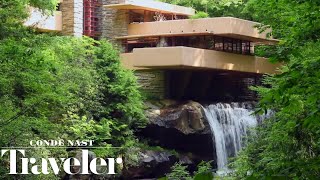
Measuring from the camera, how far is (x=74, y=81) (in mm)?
16953

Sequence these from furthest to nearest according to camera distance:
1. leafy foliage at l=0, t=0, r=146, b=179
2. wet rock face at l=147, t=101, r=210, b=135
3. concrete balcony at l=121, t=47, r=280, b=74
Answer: concrete balcony at l=121, t=47, r=280, b=74 → wet rock face at l=147, t=101, r=210, b=135 → leafy foliage at l=0, t=0, r=146, b=179

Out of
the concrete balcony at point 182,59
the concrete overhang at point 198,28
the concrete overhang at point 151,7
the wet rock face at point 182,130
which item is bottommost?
the wet rock face at point 182,130

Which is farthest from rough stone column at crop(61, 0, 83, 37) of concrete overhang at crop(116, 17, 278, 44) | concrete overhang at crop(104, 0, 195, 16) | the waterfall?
the waterfall

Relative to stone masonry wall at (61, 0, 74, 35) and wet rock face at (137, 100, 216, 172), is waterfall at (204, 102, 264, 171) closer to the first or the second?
wet rock face at (137, 100, 216, 172)

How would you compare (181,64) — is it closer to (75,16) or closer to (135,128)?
(135,128)

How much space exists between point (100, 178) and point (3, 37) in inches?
239

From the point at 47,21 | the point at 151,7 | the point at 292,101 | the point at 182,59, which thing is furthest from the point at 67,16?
the point at 292,101

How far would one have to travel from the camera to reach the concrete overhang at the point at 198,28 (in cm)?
2167

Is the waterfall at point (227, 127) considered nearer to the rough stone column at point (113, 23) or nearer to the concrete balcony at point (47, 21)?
the rough stone column at point (113, 23)

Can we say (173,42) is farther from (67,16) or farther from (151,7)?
(67,16)

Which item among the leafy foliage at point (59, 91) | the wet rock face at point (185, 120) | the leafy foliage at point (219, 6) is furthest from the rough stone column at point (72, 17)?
the leafy foliage at point (219, 6)

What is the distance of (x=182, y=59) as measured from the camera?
67.6 feet

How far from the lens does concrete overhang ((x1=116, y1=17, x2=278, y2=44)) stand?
2167cm

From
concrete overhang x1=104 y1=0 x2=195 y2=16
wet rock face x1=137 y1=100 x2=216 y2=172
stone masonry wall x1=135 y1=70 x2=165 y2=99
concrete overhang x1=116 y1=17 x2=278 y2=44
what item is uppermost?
concrete overhang x1=104 y1=0 x2=195 y2=16
